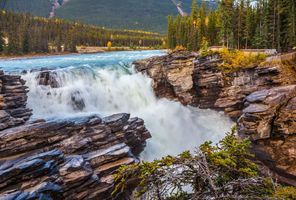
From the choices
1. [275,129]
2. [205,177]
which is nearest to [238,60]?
[275,129]

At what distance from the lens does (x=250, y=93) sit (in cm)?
3084

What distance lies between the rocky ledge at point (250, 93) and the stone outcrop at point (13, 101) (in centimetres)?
1709

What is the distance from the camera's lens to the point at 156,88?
36688mm

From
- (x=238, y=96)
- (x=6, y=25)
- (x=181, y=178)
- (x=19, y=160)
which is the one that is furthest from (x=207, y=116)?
(x=6, y=25)

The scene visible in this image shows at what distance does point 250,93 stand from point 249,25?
28.8 m

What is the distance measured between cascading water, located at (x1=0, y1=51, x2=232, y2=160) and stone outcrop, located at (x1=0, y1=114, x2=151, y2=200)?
252 inches

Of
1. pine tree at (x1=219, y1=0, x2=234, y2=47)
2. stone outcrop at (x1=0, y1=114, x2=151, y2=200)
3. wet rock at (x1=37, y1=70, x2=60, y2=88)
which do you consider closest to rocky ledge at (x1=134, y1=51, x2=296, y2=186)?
stone outcrop at (x1=0, y1=114, x2=151, y2=200)

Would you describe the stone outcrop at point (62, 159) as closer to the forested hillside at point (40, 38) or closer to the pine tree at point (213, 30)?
the pine tree at point (213, 30)

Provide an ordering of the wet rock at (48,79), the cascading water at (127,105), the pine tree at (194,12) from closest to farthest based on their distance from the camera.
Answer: the cascading water at (127,105), the wet rock at (48,79), the pine tree at (194,12)

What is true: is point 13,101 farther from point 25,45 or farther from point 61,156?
point 25,45

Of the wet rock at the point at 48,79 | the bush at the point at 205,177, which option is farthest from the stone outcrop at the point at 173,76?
the bush at the point at 205,177

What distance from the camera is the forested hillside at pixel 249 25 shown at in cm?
4497

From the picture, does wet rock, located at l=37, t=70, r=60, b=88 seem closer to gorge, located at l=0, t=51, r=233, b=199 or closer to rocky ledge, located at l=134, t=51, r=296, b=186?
gorge, located at l=0, t=51, r=233, b=199

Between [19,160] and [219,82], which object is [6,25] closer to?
[219,82]
